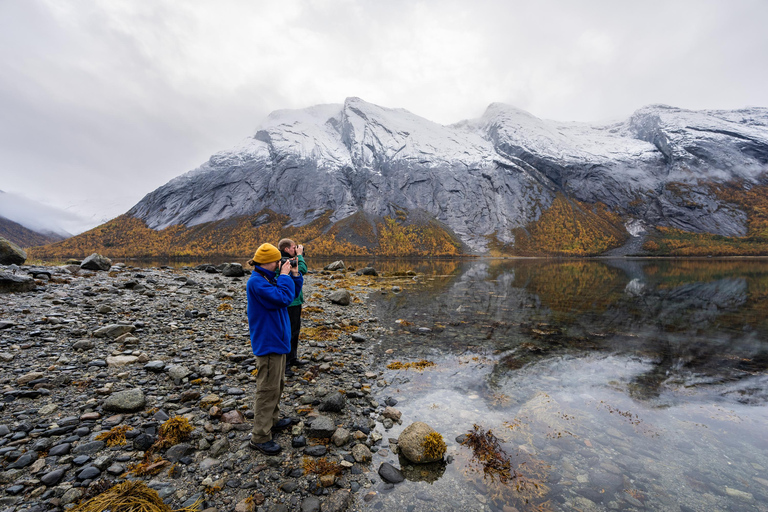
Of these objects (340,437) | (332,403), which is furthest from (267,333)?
(332,403)

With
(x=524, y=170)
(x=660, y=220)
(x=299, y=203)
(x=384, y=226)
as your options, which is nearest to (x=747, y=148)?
(x=660, y=220)

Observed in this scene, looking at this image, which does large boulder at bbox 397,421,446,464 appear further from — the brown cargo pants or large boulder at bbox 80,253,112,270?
large boulder at bbox 80,253,112,270

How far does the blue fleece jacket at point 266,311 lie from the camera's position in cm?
544

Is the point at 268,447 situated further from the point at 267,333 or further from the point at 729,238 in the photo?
the point at 729,238

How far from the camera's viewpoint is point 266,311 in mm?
5645

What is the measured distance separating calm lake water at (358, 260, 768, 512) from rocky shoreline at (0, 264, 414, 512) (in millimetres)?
896

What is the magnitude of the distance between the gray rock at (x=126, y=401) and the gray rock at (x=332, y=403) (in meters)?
3.68

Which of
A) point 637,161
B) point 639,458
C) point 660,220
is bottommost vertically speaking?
point 639,458

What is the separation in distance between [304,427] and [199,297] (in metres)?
15.1

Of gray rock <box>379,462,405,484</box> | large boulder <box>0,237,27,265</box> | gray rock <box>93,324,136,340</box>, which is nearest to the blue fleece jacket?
gray rock <box>379,462,405,484</box>

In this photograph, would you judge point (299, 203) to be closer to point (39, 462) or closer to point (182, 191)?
point (182, 191)

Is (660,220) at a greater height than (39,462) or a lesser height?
greater

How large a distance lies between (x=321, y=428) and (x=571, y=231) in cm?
19605

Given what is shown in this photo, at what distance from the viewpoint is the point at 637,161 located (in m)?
196
